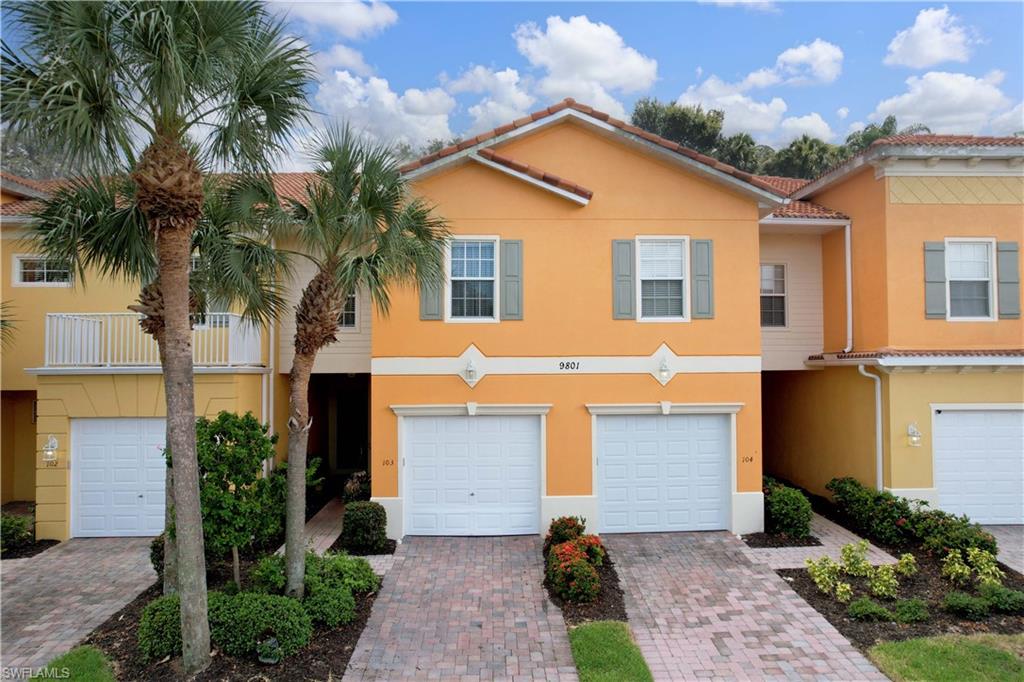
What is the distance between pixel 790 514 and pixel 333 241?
9.85m

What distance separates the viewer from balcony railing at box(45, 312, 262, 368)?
1141 centimetres

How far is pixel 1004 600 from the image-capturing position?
25.2 feet

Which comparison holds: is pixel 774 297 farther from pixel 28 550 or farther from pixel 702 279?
pixel 28 550

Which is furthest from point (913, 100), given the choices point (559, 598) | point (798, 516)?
point (559, 598)

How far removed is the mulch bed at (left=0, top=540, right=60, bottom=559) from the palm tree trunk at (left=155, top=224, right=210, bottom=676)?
22.6 feet

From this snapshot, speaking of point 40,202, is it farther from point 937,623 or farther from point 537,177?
point 937,623

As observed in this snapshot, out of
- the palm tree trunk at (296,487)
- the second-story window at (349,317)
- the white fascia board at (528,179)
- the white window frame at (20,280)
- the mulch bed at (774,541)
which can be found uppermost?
the white fascia board at (528,179)

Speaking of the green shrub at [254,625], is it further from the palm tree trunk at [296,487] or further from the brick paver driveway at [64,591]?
the brick paver driveway at [64,591]

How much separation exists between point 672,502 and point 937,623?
454 cm

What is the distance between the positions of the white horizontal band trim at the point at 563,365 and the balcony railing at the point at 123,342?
3387mm

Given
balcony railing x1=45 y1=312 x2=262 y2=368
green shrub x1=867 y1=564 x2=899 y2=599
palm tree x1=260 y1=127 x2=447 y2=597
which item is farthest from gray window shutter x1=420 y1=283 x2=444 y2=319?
green shrub x1=867 y1=564 x2=899 y2=599

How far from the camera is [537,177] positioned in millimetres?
10750

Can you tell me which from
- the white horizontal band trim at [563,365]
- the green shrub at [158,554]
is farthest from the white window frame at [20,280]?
the white horizontal band trim at [563,365]

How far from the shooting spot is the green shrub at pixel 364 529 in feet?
33.4
